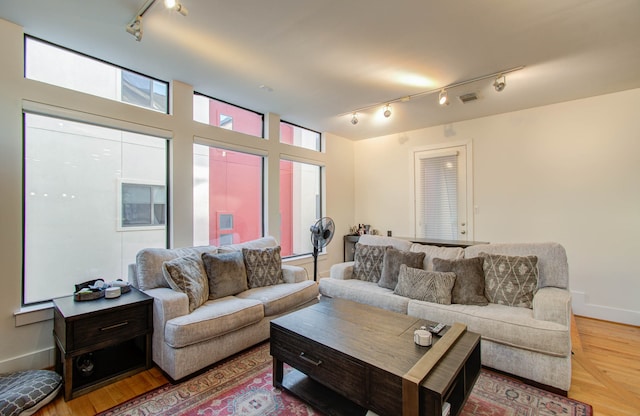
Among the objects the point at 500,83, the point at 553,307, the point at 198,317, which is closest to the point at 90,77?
the point at 198,317

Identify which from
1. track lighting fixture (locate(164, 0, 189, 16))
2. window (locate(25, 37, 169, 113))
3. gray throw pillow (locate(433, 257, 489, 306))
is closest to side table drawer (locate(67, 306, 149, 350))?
window (locate(25, 37, 169, 113))

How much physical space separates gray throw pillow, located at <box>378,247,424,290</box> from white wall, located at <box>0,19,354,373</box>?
7.34ft

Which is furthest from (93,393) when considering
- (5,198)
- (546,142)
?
(546,142)

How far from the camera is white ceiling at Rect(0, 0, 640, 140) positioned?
1.96 m

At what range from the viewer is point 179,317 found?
7.32 ft

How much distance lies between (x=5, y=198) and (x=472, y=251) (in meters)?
4.08

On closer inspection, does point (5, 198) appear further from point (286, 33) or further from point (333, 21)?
point (333, 21)

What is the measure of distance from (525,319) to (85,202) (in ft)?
12.7

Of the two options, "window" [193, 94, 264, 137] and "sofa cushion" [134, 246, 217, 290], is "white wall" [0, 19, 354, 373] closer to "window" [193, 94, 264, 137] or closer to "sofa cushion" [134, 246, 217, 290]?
"window" [193, 94, 264, 137]

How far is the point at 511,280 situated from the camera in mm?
2518

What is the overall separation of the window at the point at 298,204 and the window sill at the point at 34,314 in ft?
9.15

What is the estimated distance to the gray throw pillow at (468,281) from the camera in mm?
2539

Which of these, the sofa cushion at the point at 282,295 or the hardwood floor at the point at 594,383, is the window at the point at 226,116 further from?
the hardwood floor at the point at 594,383

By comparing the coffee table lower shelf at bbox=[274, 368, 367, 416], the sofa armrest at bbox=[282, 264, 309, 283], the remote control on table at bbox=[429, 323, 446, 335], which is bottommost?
the coffee table lower shelf at bbox=[274, 368, 367, 416]
